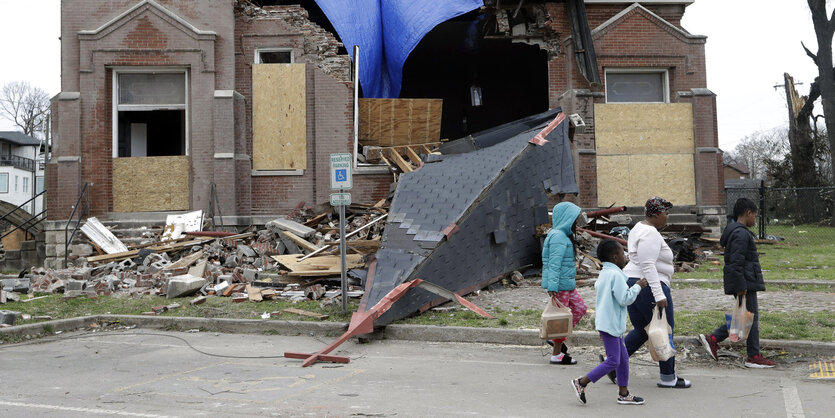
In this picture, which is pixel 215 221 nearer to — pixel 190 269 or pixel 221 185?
pixel 221 185

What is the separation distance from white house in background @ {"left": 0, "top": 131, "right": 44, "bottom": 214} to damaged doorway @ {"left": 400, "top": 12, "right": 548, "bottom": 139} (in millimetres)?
59339

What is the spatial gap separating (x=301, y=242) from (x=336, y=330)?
202 inches

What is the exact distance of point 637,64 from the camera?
18703 millimetres

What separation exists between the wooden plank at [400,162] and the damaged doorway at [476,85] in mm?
8513

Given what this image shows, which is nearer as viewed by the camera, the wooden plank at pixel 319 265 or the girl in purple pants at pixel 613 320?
the girl in purple pants at pixel 613 320

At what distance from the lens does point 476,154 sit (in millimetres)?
13539

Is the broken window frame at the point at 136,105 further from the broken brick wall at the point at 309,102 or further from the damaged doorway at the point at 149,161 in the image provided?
the broken brick wall at the point at 309,102

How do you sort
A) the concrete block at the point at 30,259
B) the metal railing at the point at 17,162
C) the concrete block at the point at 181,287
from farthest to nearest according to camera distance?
the metal railing at the point at 17,162
the concrete block at the point at 30,259
the concrete block at the point at 181,287

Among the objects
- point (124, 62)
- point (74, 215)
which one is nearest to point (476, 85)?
point (124, 62)

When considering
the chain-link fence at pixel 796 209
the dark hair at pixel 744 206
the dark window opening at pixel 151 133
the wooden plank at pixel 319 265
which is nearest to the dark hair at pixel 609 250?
the dark hair at pixel 744 206

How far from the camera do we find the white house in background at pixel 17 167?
72.1m

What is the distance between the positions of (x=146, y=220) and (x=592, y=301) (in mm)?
11812

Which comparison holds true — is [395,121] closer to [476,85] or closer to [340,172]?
[476,85]

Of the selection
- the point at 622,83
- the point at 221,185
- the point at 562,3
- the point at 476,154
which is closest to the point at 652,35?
the point at 622,83
